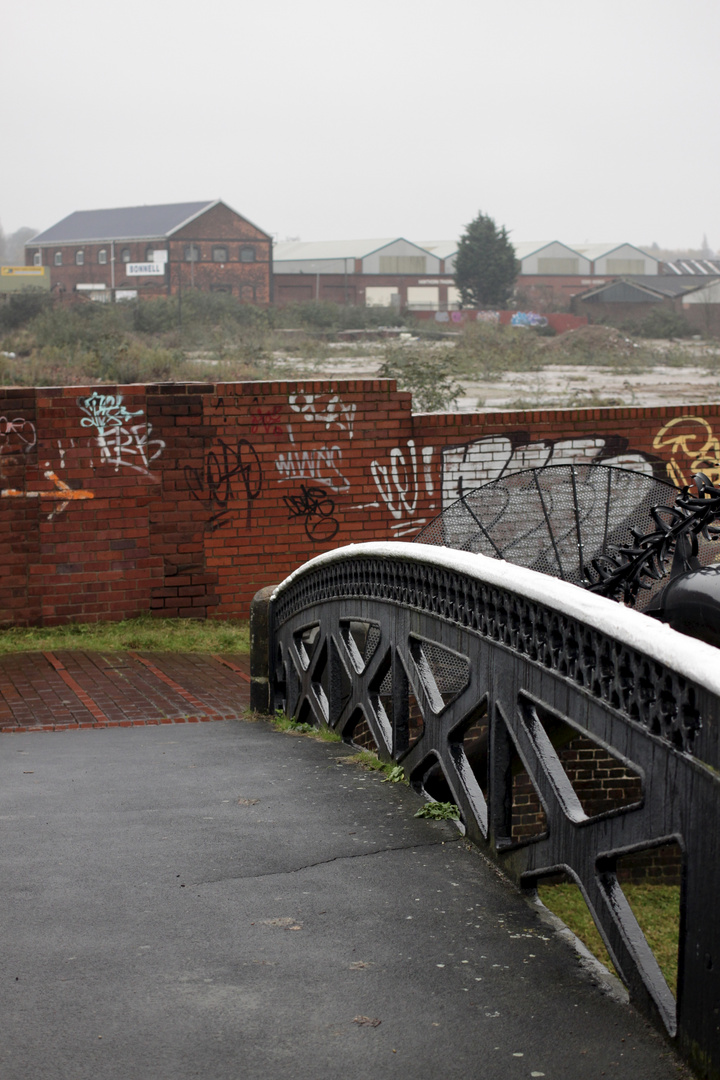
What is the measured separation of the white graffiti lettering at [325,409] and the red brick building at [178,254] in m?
56.3

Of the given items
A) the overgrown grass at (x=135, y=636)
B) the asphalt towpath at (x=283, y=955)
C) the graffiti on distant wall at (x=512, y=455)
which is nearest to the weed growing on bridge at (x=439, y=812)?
the asphalt towpath at (x=283, y=955)

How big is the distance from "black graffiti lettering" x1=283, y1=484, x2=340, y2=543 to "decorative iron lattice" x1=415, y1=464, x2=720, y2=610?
414cm

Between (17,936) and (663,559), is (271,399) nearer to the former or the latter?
(663,559)

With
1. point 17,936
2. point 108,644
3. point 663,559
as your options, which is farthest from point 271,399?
point 17,936

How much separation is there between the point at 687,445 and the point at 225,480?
5.25 meters

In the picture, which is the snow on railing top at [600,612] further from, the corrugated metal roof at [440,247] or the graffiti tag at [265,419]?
the corrugated metal roof at [440,247]

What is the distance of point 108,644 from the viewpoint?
9609 millimetres

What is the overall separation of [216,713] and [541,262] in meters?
81.8

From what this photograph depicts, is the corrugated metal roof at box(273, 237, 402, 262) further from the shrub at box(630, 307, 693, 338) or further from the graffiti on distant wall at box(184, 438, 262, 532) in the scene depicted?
the graffiti on distant wall at box(184, 438, 262, 532)

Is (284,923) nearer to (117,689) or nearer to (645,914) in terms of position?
(117,689)

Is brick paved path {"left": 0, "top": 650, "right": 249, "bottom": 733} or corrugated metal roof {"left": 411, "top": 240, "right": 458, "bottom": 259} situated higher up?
corrugated metal roof {"left": 411, "top": 240, "right": 458, "bottom": 259}

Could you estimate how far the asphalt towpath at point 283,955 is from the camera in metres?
2.20

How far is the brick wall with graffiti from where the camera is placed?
961cm

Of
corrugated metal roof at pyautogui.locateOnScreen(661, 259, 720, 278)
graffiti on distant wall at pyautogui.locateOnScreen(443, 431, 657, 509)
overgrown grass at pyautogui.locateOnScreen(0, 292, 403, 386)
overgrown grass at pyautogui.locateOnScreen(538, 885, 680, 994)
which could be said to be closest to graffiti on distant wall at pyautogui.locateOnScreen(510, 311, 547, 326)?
overgrown grass at pyautogui.locateOnScreen(0, 292, 403, 386)
